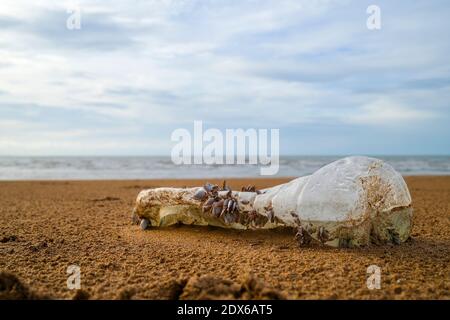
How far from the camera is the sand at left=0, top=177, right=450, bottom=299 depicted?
381 centimetres

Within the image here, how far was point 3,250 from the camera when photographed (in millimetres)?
5777

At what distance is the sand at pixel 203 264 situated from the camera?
150 inches

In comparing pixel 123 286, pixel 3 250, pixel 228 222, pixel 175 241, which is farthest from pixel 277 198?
pixel 3 250

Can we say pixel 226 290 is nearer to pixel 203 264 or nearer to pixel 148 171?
pixel 203 264

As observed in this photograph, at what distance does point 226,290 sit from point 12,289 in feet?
6.26

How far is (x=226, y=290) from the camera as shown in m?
3.54
